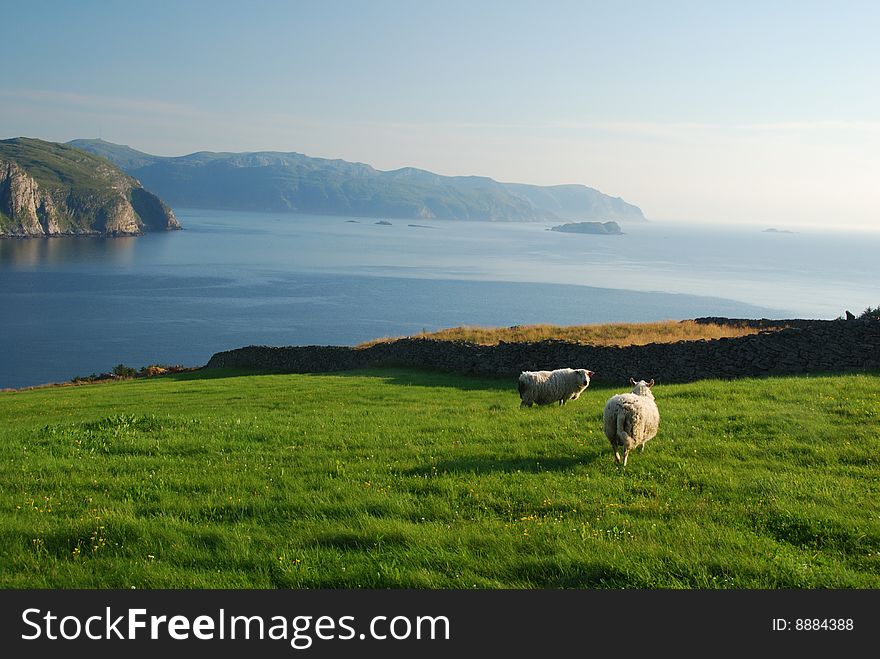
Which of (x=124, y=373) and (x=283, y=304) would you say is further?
(x=283, y=304)

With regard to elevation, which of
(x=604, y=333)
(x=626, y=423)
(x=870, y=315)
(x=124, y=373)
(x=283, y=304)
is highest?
(x=870, y=315)

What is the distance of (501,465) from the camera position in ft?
39.2

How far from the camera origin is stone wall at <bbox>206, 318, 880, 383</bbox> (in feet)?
87.8

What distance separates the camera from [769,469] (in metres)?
11.5

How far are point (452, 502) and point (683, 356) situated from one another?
25.1m

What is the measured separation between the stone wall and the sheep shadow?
1853 centimetres

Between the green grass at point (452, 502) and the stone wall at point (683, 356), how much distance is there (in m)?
10.6

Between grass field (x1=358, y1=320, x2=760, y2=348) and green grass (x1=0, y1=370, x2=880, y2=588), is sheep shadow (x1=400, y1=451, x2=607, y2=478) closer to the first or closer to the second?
green grass (x1=0, y1=370, x2=880, y2=588)

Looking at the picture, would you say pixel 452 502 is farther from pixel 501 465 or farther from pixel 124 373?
pixel 124 373

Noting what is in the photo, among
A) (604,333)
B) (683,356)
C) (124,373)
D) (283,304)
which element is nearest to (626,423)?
(683,356)

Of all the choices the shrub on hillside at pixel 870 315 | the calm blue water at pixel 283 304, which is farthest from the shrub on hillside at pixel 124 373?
the shrub on hillside at pixel 870 315

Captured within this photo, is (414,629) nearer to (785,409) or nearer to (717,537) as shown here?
(717,537)

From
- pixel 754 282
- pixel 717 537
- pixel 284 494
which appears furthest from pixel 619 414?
pixel 754 282

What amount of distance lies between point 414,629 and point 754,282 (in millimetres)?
209714
